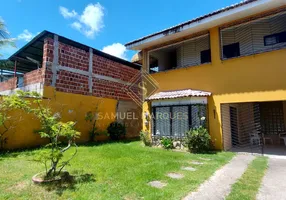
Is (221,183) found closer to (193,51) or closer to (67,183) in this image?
(67,183)

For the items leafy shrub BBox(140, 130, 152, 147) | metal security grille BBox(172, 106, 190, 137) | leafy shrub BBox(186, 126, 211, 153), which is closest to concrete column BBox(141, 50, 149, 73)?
metal security grille BBox(172, 106, 190, 137)

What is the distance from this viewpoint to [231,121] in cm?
1288

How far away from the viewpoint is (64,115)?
13672 mm

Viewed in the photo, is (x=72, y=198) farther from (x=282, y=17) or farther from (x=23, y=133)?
(x=282, y=17)

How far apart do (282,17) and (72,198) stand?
13.8 m

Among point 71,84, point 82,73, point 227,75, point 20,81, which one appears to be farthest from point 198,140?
point 20,81

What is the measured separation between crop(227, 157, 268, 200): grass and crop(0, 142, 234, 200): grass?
3.29ft

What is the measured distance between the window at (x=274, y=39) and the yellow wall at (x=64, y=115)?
12183mm

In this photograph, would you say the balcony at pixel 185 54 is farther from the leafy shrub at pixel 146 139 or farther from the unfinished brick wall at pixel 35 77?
the unfinished brick wall at pixel 35 77

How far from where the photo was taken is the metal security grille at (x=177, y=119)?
11.5 metres

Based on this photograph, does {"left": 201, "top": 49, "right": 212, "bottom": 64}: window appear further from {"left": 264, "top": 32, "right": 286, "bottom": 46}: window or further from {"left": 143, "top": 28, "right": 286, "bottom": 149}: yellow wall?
{"left": 264, "top": 32, "right": 286, "bottom": 46}: window

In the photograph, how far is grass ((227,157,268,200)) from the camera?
4909mm

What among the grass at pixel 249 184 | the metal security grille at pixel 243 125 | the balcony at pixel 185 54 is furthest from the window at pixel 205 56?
the grass at pixel 249 184

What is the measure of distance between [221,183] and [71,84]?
12.0 metres
